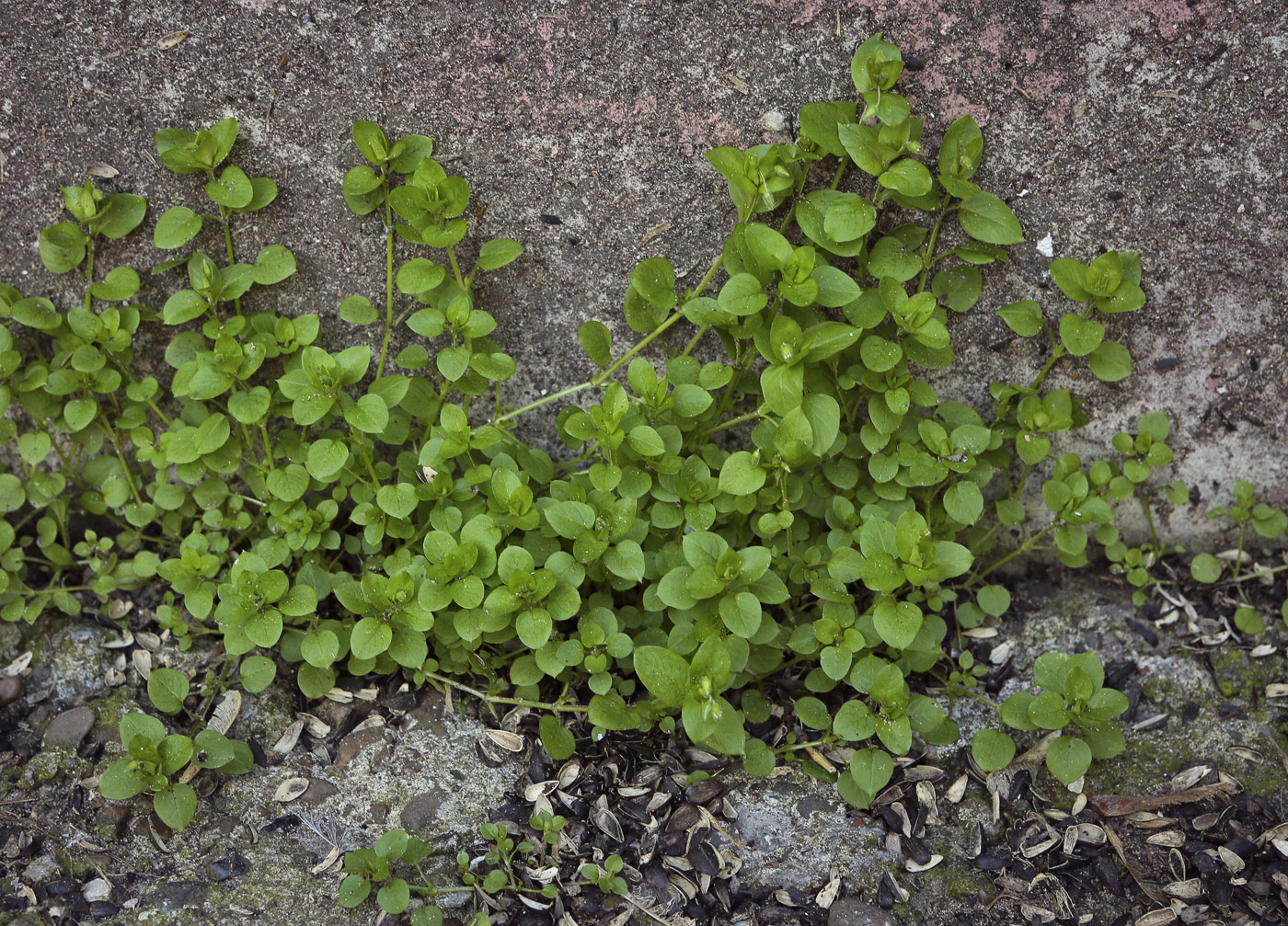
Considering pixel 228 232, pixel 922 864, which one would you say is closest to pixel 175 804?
pixel 228 232

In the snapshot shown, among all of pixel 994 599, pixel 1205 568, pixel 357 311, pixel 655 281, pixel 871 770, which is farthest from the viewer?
pixel 1205 568

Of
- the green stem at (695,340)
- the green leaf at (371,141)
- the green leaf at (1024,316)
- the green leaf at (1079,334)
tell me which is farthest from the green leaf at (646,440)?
the green leaf at (1079,334)

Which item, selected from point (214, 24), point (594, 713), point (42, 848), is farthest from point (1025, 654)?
point (214, 24)

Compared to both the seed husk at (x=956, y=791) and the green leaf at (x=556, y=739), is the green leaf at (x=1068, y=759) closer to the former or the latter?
the seed husk at (x=956, y=791)

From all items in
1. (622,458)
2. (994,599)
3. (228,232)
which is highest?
(228,232)

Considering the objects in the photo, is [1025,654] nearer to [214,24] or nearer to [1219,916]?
[1219,916]

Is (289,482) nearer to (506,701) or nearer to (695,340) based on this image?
(506,701)
